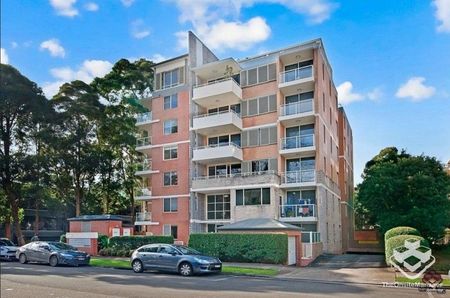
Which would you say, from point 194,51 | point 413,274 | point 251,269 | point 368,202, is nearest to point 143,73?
point 194,51

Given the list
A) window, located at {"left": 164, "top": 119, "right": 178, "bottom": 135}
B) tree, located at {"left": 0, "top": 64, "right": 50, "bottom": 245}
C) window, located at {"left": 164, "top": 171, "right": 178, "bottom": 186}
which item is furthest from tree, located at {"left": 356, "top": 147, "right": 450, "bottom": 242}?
tree, located at {"left": 0, "top": 64, "right": 50, "bottom": 245}

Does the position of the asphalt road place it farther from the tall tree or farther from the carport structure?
the tall tree

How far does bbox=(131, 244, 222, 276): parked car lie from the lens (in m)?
19.4

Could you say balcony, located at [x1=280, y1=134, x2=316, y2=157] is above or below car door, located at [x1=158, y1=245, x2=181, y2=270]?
above

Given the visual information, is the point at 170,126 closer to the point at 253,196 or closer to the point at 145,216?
the point at 145,216

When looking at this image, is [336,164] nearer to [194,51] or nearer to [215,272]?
[194,51]

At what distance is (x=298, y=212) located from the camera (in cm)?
3306

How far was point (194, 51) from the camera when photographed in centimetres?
4050

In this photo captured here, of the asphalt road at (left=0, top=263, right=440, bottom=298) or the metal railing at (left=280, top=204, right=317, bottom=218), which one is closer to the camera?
the asphalt road at (left=0, top=263, right=440, bottom=298)

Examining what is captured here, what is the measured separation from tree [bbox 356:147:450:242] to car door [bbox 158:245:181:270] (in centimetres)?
1563

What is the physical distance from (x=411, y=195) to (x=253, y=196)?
1158cm

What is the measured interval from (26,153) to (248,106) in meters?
20.7

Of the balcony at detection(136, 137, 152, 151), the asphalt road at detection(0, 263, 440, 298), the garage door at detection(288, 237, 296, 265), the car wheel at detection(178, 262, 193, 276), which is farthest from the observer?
the balcony at detection(136, 137, 152, 151)

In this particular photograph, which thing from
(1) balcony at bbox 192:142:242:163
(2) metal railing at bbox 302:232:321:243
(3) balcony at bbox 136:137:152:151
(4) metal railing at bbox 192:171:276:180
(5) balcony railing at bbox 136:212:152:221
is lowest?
(2) metal railing at bbox 302:232:321:243
